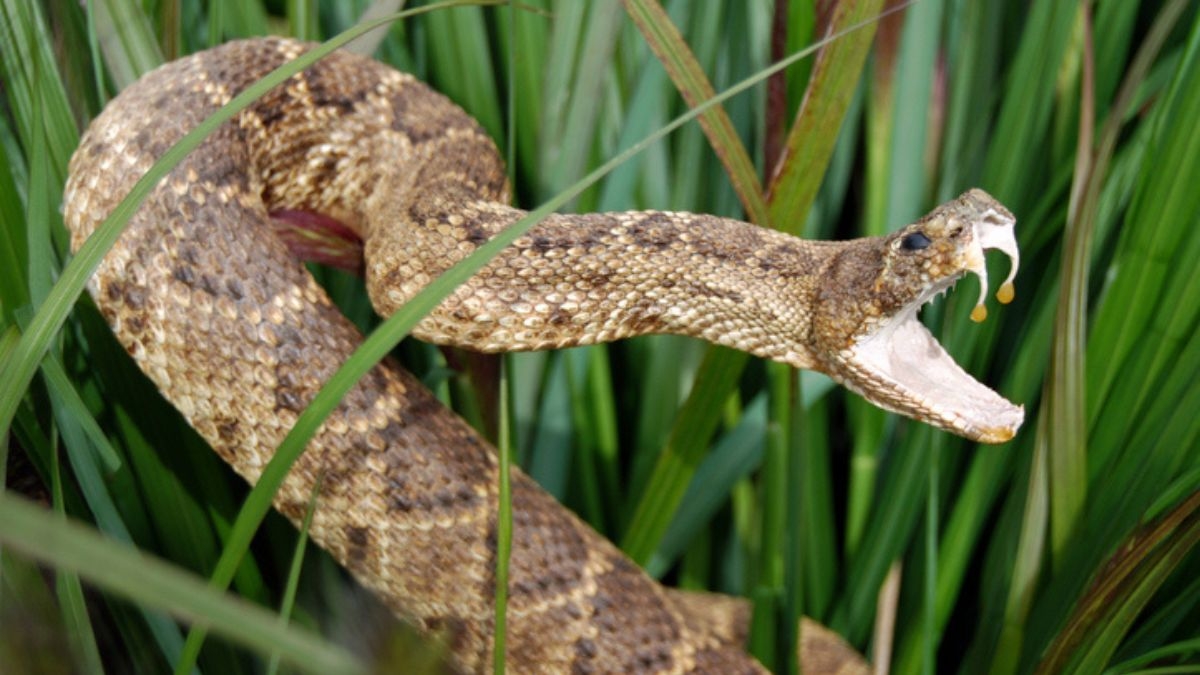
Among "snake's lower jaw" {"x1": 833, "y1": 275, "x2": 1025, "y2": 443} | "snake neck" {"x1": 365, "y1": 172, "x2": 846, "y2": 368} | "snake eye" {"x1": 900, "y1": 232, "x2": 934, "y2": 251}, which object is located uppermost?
"snake eye" {"x1": 900, "y1": 232, "x2": 934, "y2": 251}

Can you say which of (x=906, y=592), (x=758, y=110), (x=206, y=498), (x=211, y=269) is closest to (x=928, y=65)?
(x=758, y=110)

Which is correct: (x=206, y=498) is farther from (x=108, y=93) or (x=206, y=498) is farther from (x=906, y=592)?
(x=906, y=592)

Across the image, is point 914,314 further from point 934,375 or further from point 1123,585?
point 1123,585

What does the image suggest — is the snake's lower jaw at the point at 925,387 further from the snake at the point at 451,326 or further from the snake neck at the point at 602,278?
the snake neck at the point at 602,278

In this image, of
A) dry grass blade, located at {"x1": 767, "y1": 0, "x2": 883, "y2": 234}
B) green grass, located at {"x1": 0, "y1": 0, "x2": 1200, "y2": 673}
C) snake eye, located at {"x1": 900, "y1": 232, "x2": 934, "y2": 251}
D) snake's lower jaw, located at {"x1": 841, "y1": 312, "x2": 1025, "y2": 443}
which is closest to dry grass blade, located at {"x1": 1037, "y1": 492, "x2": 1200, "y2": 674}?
green grass, located at {"x1": 0, "y1": 0, "x2": 1200, "y2": 673}

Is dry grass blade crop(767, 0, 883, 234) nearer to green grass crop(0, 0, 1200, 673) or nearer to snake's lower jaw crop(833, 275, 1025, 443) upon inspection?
green grass crop(0, 0, 1200, 673)

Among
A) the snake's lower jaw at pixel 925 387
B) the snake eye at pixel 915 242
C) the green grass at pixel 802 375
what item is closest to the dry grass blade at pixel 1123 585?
the green grass at pixel 802 375

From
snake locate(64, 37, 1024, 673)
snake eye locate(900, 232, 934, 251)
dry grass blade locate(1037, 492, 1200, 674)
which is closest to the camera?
dry grass blade locate(1037, 492, 1200, 674)

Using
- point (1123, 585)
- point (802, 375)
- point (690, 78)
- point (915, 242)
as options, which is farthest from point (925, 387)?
point (690, 78)
